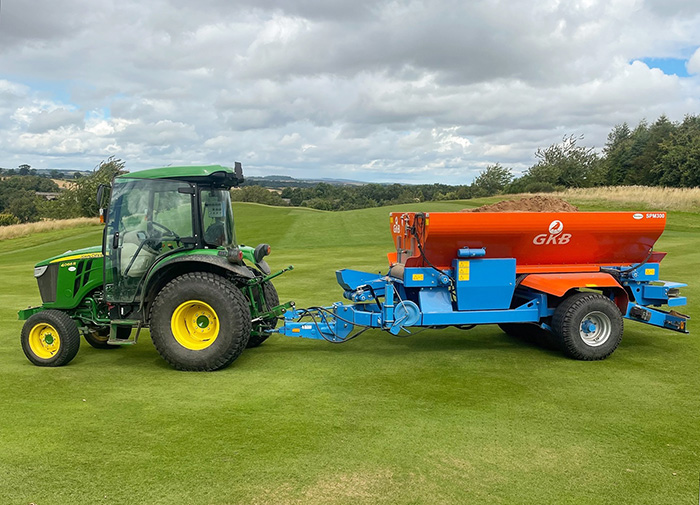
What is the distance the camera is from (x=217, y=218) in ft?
22.2

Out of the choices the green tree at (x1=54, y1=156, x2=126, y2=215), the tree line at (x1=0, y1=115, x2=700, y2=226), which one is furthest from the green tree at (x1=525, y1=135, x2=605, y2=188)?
the green tree at (x1=54, y1=156, x2=126, y2=215)

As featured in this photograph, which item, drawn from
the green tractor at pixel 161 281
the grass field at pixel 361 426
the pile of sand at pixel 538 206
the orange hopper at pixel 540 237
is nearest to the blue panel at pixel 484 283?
the orange hopper at pixel 540 237

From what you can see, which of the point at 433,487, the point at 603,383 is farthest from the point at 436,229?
the point at 433,487

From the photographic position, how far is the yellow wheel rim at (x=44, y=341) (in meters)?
6.50

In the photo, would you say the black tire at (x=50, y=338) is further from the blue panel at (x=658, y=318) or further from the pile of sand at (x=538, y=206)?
the blue panel at (x=658, y=318)

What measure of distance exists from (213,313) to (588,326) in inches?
172

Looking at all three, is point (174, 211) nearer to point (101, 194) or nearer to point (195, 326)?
point (101, 194)

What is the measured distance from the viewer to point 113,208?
21.1 feet

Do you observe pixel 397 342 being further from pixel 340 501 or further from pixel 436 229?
pixel 340 501

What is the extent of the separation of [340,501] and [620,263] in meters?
5.26

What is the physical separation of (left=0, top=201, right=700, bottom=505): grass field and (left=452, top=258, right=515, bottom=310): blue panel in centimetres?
65

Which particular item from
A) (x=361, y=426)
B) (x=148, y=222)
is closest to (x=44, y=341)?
(x=148, y=222)

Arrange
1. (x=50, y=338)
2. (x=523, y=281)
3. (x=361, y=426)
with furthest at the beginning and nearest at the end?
(x=523, y=281)
(x=50, y=338)
(x=361, y=426)

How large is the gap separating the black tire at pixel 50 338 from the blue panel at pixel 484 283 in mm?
4464
